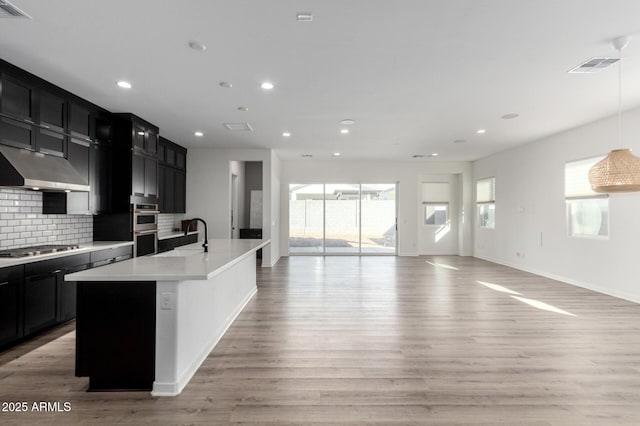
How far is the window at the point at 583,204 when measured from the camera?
5.36 m

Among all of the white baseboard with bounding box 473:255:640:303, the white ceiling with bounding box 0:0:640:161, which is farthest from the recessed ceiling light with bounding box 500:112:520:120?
the white baseboard with bounding box 473:255:640:303

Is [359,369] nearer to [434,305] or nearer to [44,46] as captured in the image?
[434,305]

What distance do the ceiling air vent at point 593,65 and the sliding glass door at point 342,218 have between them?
6.54 m

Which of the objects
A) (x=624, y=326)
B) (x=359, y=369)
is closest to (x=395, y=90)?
(x=359, y=369)

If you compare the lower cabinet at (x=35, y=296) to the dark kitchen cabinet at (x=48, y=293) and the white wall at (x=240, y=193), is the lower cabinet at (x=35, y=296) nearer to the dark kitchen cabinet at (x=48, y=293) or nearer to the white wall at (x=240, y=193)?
the dark kitchen cabinet at (x=48, y=293)

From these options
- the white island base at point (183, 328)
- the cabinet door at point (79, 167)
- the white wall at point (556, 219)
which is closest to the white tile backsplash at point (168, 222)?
the cabinet door at point (79, 167)

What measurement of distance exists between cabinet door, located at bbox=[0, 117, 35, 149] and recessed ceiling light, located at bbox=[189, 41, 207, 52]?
2.04 m

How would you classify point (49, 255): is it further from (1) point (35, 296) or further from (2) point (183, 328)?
(2) point (183, 328)

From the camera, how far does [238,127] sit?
571 cm

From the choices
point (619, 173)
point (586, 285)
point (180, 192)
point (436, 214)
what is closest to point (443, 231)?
point (436, 214)

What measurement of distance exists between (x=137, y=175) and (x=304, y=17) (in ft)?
12.9

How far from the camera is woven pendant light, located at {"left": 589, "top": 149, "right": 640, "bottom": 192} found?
3.14 meters

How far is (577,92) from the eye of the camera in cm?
406

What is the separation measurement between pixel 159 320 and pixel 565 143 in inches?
282
